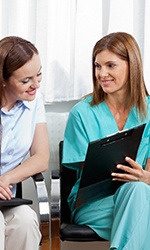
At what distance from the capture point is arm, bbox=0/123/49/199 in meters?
2.26

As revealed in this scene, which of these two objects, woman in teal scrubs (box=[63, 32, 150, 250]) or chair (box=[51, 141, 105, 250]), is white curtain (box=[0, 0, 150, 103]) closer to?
woman in teal scrubs (box=[63, 32, 150, 250])

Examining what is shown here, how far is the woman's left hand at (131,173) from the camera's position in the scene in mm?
2271

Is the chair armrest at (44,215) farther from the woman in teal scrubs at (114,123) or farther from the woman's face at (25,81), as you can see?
the woman's face at (25,81)

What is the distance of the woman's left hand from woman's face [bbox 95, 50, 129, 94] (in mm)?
335

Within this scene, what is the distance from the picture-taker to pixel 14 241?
2121 millimetres

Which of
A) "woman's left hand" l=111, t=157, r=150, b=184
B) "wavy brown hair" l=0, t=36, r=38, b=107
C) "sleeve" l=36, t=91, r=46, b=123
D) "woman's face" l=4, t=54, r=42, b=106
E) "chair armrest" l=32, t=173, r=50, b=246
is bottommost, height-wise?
"chair armrest" l=32, t=173, r=50, b=246

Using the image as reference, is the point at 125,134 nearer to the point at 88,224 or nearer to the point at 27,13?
the point at 88,224

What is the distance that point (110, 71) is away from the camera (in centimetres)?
238

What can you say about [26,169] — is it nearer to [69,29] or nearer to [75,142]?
[75,142]

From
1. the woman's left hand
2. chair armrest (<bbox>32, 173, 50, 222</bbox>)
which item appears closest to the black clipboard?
the woman's left hand

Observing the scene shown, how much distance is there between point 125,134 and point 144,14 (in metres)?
0.84

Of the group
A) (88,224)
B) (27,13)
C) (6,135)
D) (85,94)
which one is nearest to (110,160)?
(88,224)

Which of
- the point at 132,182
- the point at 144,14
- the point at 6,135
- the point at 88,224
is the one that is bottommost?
the point at 88,224

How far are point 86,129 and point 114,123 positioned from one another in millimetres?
128
